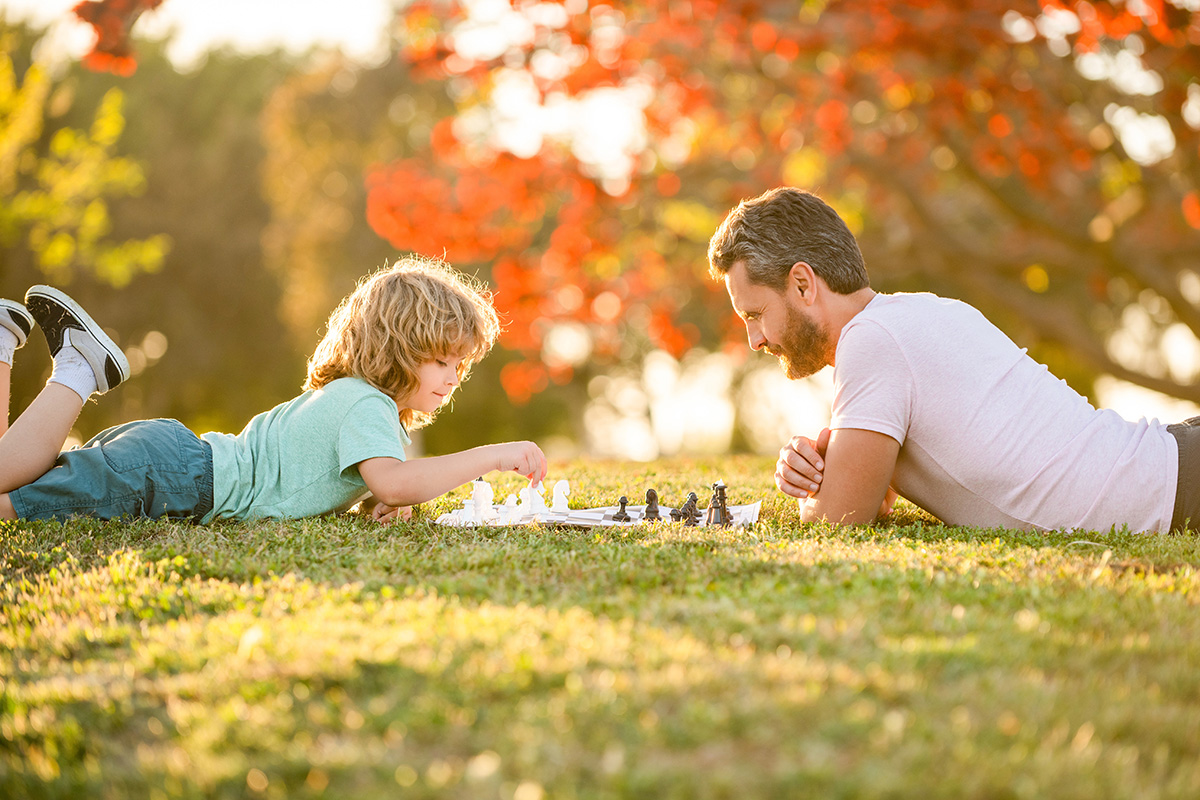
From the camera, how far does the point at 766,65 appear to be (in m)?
10.7

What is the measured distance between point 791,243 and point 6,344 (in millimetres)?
3597

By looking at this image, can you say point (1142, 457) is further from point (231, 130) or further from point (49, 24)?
point (231, 130)

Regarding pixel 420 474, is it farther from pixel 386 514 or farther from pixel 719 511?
pixel 719 511

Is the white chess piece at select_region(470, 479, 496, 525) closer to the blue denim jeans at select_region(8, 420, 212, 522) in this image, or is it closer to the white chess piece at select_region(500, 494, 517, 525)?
the white chess piece at select_region(500, 494, 517, 525)

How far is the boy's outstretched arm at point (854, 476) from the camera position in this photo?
146 inches

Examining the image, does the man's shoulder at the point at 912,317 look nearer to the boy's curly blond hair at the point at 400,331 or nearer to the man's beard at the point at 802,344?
the man's beard at the point at 802,344

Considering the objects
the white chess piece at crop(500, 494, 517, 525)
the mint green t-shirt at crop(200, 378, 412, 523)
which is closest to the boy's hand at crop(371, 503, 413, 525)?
the mint green t-shirt at crop(200, 378, 412, 523)

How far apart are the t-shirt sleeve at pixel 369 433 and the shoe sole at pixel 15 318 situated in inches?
66.0

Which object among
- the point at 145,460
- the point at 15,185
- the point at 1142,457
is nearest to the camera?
the point at 1142,457

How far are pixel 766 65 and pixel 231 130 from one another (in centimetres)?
2027

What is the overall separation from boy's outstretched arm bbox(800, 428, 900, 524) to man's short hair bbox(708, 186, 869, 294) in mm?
744

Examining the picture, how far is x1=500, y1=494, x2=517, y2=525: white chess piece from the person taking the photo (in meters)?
4.24

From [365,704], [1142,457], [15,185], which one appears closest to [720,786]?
[365,704]

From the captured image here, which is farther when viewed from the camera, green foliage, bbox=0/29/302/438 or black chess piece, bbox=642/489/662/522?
green foliage, bbox=0/29/302/438
